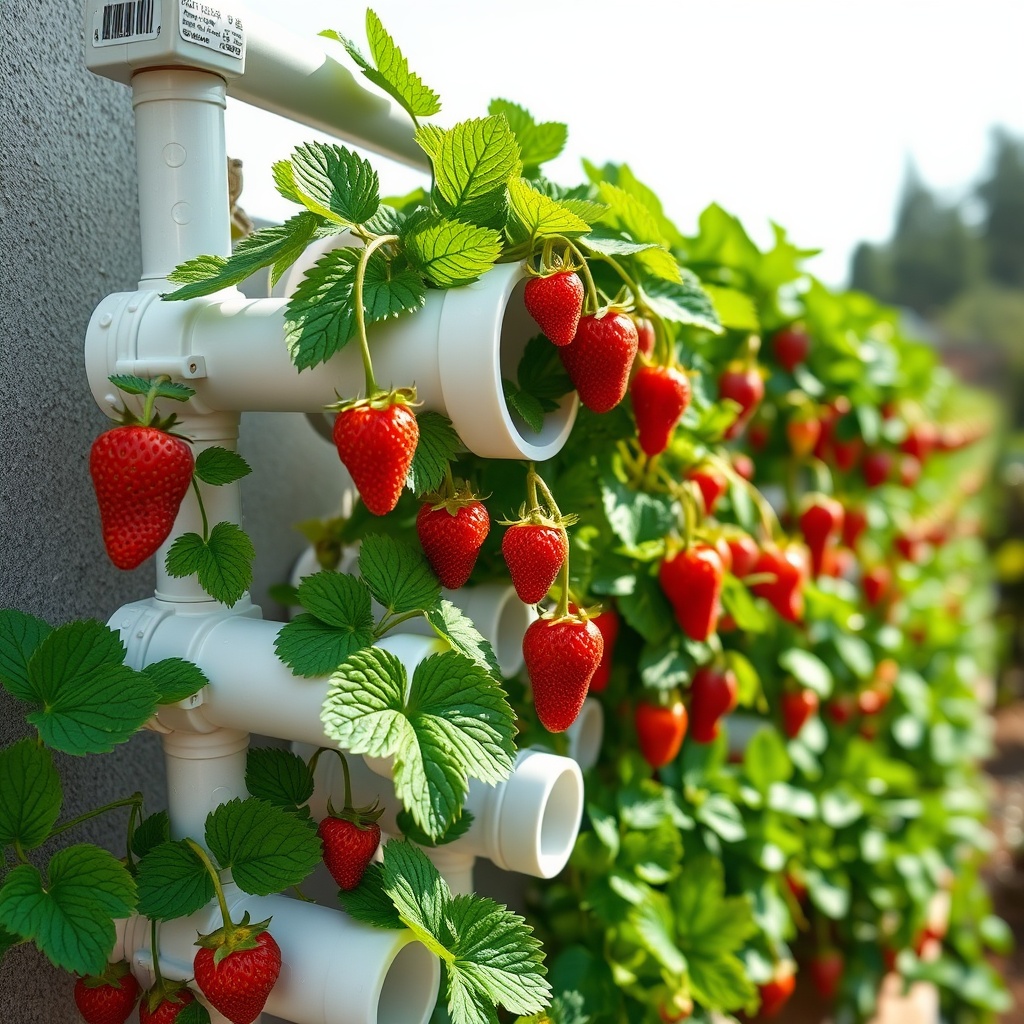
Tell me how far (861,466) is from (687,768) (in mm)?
854

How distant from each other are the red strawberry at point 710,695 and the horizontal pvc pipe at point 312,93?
2.08 feet

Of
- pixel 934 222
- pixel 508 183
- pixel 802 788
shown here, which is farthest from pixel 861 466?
pixel 934 222

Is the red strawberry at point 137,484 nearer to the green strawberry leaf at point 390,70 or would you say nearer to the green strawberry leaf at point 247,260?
the green strawberry leaf at point 247,260

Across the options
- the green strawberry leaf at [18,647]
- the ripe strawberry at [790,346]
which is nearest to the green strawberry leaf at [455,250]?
the green strawberry leaf at [18,647]

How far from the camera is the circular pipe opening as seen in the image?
0.71 meters

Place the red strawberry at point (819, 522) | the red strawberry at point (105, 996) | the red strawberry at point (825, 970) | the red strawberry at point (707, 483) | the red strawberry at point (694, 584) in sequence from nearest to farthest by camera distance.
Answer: the red strawberry at point (105, 996) → the red strawberry at point (694, 584) → the red strawberry at point (707, 483) → the red strawberry at point (819, 522) → the red strawberry at point (825, 970)

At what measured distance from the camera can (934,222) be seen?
65.5 ft

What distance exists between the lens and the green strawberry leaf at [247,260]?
603 mm

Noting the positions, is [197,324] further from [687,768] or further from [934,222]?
[934,222]

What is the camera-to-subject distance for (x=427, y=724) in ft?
1.93

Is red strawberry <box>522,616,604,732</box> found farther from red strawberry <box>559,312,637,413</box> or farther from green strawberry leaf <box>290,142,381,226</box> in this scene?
green strawberry leaf <box>290,142,381,226</box>

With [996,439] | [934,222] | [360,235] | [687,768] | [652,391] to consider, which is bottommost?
[996,439]

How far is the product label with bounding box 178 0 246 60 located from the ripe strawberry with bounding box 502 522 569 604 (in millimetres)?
377

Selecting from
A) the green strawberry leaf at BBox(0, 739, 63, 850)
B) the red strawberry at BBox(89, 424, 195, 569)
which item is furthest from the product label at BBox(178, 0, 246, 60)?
the green strawberry leaf at BBox(0, 739, 63, 850)
